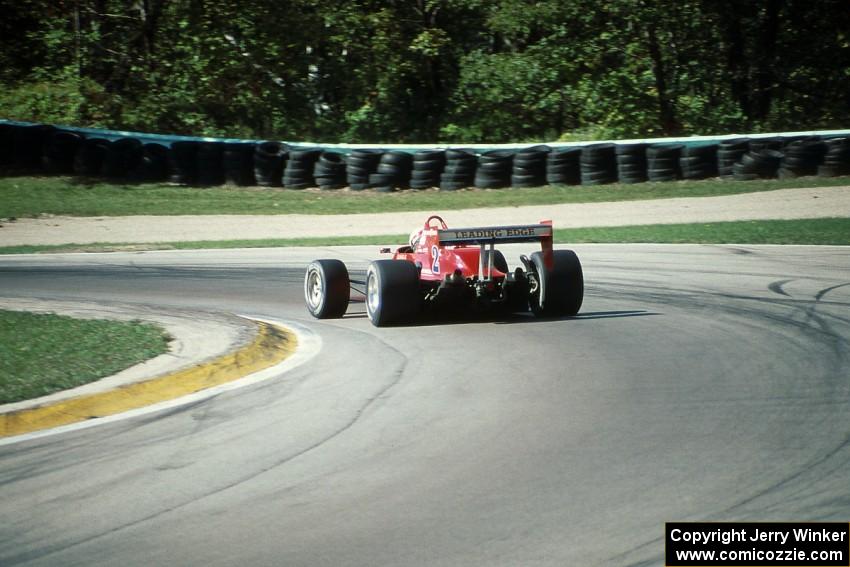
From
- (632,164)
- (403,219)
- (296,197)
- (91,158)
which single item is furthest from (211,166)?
(632,164)

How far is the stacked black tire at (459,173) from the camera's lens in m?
26.2

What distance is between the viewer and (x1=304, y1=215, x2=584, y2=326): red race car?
10.4 metres

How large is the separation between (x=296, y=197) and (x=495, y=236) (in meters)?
16.8

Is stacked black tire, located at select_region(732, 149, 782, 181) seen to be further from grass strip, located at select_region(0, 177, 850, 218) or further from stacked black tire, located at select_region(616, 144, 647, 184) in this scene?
stacked black tire, located at select_region(616, 144, 647, 184)

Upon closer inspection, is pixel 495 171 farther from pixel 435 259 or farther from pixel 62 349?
pixel 62 349

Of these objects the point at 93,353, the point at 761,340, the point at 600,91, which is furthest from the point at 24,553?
the point at 600,91

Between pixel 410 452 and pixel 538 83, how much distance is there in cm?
2822

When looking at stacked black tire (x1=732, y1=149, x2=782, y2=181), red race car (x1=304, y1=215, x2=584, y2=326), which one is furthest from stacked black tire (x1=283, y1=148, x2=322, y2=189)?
red race car (x1=304, y1=215, x2=584, y2=326)

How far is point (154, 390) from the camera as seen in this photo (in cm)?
709

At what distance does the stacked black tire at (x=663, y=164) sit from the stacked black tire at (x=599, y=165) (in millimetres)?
811

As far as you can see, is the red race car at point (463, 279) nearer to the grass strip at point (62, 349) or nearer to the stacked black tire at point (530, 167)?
the grass strip at point (62, 349)

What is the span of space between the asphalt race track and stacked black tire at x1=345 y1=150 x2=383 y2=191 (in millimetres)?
16929

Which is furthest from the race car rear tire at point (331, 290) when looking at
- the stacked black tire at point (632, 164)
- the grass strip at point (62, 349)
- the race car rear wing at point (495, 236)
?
the stacked black tire at point (632, 164)

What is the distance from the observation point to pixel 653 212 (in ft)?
73.2
